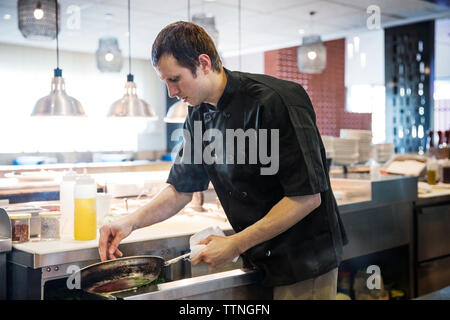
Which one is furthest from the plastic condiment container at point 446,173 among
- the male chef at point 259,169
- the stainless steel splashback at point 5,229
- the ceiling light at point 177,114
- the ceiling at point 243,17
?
the stainless steel splashback at point 5,229

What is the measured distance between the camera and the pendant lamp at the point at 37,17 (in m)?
4.04

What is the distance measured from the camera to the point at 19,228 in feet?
6.20

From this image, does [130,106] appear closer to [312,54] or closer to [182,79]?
[182,79]

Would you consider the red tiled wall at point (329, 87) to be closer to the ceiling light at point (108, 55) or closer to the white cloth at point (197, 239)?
the ceiling light at point (108, 55)

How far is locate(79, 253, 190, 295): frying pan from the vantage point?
1.51m

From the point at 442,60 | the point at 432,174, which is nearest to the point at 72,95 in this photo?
the point at 432,174

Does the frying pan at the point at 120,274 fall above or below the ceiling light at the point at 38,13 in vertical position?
below

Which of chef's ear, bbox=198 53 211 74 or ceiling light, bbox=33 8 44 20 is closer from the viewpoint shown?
chef's ear, bbox=198 53 211 74

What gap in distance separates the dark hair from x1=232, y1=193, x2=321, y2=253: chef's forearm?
1.54 feet

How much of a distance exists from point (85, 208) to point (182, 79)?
64 centimetres

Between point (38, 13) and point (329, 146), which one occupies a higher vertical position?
point (38, 13)

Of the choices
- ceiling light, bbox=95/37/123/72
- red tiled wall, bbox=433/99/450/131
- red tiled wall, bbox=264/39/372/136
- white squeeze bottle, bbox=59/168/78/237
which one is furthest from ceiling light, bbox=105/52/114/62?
red tiled wall, bbox=433/99/450/131

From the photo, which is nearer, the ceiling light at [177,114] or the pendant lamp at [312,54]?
the ceiling light at [177,114]

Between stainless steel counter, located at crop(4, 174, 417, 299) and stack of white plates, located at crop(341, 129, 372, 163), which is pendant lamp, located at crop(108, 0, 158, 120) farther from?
stack of white plates, located at crop(341, 129, 372, 163)
